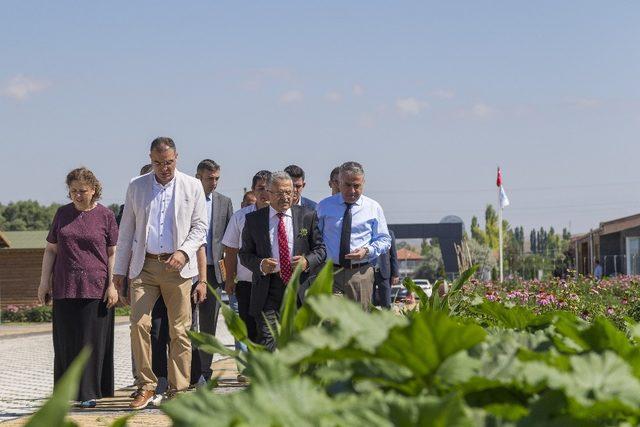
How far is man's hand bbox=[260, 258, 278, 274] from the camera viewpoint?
851 cm

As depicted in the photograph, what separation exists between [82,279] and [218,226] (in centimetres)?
188

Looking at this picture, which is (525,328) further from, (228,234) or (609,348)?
(228,234)

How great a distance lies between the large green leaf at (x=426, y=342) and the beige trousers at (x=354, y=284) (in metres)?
7.89

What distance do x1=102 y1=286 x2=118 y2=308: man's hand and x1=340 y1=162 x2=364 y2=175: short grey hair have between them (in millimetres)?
2100

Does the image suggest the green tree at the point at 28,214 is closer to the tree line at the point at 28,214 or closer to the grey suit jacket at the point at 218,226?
the tree line at the point at 28,214

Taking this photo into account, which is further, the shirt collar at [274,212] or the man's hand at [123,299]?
the man's hand at [123,299]

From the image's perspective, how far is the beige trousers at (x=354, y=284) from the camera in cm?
952

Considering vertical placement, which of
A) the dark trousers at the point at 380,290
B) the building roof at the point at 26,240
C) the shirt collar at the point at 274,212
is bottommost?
the dark trousers at the point at 380,290

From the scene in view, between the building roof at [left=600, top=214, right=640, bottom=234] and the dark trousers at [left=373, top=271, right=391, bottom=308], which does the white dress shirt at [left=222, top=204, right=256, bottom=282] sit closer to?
the dark trousers at [left=373, top=271, right=391, bottom=308]

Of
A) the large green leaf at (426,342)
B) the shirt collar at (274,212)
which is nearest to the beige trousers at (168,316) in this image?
the shirt collar at (274,212)

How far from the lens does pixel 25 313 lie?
41.4 m

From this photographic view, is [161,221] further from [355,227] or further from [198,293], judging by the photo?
[355,227]

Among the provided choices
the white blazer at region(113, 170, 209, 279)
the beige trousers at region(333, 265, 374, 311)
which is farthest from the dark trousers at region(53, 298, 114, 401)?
the beige trousers at region(333, 265, 374, 311)

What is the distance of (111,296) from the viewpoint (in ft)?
29.8
